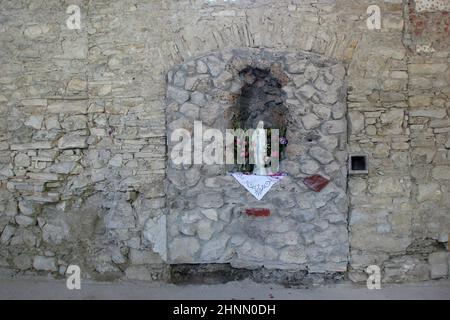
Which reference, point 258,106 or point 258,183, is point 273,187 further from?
point 258,106

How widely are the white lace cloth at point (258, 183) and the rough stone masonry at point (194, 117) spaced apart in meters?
0.11

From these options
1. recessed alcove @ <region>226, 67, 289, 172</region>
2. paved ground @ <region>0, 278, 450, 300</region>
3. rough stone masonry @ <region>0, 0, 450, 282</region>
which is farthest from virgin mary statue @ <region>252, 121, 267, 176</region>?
paved ground @ <region>0, 278, 450, 300</region>

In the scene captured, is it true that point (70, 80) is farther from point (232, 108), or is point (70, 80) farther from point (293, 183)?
point (293, 183)

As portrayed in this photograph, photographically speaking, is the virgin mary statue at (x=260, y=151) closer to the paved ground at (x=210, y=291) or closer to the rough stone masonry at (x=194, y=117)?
the rough stone masonry at (x=194, y=117)

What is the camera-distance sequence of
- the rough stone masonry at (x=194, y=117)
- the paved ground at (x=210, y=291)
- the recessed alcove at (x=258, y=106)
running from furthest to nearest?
the recessed alcove at (x=258, y=106), the rough stone masonry at (x=194, y=117), the paved ground at (x=210, y=291)

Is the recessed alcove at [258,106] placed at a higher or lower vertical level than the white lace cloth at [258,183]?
higher

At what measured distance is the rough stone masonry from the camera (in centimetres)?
372

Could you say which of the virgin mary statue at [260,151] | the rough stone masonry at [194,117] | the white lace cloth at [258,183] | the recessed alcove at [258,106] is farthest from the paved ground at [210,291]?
the recessed alcove at [258,106]

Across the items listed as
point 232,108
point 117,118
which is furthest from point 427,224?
point 117,118

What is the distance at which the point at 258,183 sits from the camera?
381cm

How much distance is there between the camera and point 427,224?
12.2 ft

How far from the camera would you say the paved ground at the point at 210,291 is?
11.7 feet

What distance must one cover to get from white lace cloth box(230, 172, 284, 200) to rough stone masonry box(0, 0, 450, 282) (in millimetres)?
106

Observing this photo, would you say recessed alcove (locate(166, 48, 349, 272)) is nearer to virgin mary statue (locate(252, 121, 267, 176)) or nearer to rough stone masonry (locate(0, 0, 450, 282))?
rough stone masonry (locate(0, 0, 450, 282))
